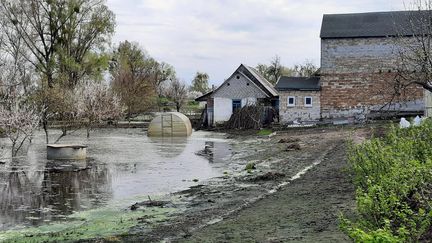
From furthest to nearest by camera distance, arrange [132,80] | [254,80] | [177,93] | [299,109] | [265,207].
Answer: [177,93] < [132,80] < [254,80] < [299,109] < [265,207]

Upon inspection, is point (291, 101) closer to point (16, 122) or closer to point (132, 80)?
point (16, 122)

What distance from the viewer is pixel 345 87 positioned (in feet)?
131

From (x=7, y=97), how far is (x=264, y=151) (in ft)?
49.8

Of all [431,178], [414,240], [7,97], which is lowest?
[414,240]

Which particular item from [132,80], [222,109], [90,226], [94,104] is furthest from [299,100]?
[90,226]

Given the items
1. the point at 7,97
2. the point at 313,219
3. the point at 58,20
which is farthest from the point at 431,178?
the point at 58,20

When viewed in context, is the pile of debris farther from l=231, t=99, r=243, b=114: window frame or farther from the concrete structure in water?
the concrete structure in water

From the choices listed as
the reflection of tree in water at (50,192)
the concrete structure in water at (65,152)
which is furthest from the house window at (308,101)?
the reflection of tree in water at (50,192)

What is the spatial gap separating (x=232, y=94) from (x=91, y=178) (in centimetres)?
3129

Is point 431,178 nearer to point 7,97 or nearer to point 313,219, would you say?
point 313,219

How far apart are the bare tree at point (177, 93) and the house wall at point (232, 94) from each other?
2777 cm

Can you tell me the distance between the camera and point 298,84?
137 ft

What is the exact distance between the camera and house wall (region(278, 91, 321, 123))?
134 ft

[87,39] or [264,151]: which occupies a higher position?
[87,39]
